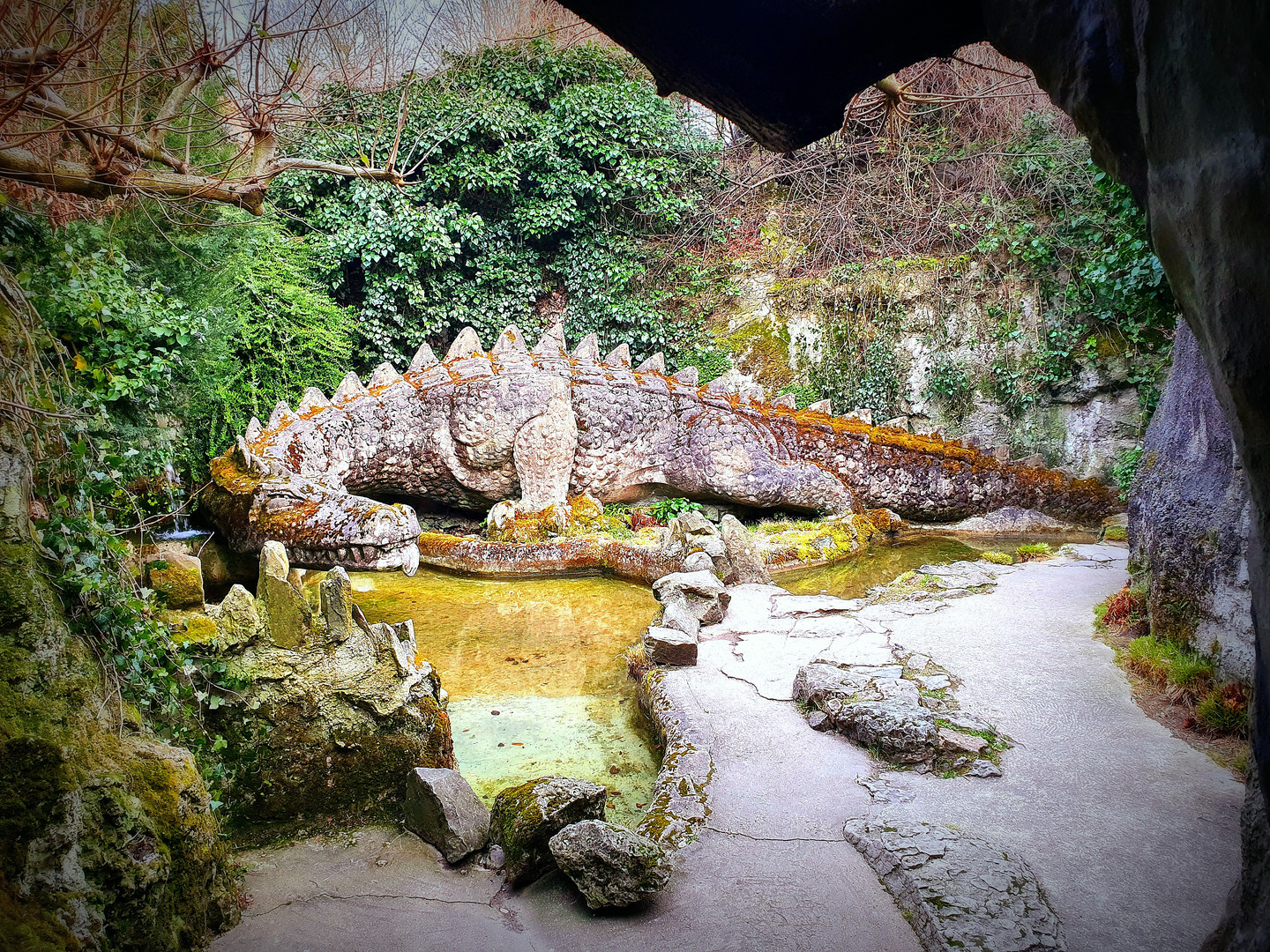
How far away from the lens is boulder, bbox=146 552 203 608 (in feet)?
10.1

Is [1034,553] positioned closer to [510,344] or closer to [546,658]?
[546,658]

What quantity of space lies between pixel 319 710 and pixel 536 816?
1.11m

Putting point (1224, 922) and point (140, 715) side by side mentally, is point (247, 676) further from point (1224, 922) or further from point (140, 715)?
point (1224, 922)

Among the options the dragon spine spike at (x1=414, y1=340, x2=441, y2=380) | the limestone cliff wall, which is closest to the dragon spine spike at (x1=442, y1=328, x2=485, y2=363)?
the dragon spine spike at (x1=414, y1=340, x2=441, y2=380)

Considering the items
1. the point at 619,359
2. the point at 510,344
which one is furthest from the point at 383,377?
the point at 619,359

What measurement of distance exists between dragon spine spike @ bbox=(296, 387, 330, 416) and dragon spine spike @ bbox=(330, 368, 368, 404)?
0.43ft

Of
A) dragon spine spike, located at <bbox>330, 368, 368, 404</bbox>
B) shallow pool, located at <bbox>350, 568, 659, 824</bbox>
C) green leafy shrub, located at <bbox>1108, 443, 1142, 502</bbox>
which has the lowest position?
shallow pool, located at <bbox>350, 568, 659, 824</bbox>

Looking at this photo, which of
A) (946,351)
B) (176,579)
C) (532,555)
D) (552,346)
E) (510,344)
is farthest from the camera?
(946,351)

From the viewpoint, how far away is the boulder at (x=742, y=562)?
6211 millimetres

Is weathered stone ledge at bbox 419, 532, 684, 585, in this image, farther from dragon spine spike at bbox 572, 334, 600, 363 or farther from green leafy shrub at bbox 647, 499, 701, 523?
dragon spine spike at bbox 572, 334, 600, 363

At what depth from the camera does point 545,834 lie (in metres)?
2.71

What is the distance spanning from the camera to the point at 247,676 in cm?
306

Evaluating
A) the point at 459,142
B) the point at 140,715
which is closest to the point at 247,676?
the point at 140,715

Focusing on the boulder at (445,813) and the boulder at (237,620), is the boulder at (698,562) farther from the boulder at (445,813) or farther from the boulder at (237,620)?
the boulder at (237,620)
